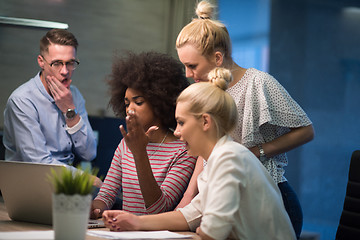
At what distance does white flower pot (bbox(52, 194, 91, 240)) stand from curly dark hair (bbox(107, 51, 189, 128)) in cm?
92

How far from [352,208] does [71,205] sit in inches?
43.1

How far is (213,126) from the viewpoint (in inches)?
58.2

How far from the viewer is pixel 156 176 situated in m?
2.01

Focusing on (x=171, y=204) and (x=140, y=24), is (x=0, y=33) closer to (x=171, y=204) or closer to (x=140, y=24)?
(x=140, y=24)

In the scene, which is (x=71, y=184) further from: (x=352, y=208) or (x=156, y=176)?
(x=352, y=208)

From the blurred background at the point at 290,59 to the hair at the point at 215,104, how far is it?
1995 mm

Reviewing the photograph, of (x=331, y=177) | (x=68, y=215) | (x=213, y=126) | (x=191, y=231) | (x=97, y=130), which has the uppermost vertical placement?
(x=213, y=126)

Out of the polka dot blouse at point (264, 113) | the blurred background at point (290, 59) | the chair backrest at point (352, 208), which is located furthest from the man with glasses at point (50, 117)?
the chair backrest at point (352, 208)

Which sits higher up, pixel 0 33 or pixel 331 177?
pixel 0 33

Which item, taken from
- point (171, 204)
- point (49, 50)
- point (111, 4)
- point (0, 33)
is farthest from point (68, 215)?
point (111, 4)

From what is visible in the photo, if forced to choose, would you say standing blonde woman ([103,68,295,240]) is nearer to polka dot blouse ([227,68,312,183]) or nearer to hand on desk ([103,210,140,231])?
hand on desk ([103,210,140,231])

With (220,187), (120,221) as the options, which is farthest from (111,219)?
(220,187)

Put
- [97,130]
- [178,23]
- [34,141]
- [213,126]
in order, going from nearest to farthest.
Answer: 1. [213,126]
2. [34,141]
3. [97,130]
4. [178,23]

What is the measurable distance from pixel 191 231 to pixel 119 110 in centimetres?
84
